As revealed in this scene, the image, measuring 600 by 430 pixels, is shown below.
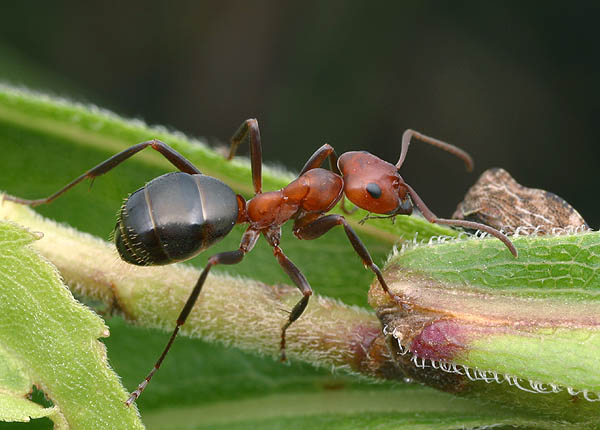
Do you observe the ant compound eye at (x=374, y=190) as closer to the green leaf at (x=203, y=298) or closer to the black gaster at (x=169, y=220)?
the green leaf at (x=203, y=298)

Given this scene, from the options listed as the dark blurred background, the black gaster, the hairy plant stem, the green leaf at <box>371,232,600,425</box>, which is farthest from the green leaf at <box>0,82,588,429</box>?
the dark blurred background

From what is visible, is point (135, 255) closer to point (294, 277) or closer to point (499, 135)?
point (294, 277)

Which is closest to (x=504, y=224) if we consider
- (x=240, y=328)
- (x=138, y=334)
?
(x=240, y=328)

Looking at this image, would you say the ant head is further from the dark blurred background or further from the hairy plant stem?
the dark blurred background

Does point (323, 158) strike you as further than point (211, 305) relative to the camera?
Yes

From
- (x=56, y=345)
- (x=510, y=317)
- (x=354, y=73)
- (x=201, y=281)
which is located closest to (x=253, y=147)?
(x=201, y=281)

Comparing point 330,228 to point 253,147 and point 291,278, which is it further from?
point 253,147

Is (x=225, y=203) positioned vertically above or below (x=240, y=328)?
above
